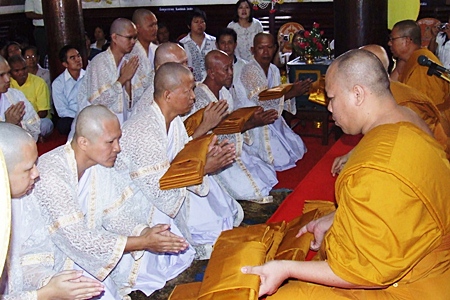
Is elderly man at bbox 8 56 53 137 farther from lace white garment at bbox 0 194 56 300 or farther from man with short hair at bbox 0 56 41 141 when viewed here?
lace white garment at bbox 0 194 56 300

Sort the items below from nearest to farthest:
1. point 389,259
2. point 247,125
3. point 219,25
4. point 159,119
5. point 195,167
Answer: point 389,259 < point 195,167 < point 159,119 < point 247,125 < point 219,25

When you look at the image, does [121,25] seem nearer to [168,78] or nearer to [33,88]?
[168,78]

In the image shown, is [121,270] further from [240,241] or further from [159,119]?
[240,241]

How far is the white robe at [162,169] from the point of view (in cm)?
388

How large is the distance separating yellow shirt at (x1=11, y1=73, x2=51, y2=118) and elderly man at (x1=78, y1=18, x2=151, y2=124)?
6.40 ft

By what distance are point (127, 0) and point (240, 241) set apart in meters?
10.3

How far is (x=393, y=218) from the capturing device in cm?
218

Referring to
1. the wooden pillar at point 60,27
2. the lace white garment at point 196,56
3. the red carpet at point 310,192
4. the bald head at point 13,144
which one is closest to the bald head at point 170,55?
the red carpet at point 310,192

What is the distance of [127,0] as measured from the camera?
1225 centimetres

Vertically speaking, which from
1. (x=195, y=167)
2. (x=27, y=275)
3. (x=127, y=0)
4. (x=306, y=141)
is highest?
(x=127, y=0)

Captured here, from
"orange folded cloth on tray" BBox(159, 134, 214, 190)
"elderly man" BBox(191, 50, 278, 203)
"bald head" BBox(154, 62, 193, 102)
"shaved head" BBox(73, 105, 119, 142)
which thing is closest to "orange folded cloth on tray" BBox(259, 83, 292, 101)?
"elderly man" BBox(191, 50, 278, 203)

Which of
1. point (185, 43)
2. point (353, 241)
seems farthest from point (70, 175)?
point (185, 43)

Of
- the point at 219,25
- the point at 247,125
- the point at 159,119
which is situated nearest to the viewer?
the point at 159,119

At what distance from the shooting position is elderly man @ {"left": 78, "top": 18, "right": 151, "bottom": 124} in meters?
5.59
